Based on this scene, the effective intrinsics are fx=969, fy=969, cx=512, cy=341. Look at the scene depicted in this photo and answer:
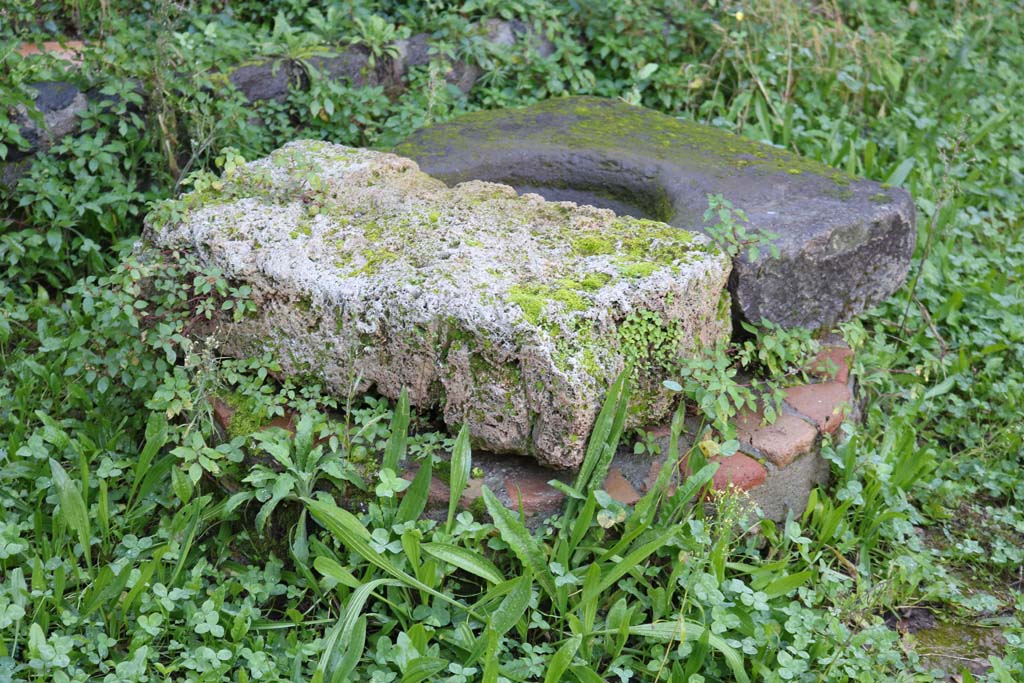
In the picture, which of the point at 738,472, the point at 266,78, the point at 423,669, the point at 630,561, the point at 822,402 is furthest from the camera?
the point at 266,78

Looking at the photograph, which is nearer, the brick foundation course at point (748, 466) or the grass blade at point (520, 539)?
the grass blade at point (520, 539)

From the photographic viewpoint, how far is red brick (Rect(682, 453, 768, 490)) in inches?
119

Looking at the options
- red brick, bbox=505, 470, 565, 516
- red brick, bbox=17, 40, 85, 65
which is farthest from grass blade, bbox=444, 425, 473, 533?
red brick, bbox=17, 40, 85, 65

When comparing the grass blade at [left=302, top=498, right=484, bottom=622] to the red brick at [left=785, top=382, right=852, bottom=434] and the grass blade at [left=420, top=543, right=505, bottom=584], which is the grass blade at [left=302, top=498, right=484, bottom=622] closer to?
the grass blade at [left=420, top=543, right=505, bottom=584]

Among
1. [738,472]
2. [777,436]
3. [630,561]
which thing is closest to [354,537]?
[630,561]

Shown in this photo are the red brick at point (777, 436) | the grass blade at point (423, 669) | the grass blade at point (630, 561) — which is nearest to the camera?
the grass blade at point (423, 669)

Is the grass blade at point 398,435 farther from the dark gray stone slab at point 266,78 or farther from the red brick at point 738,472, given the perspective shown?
the dark gray stone slab at point 266,78

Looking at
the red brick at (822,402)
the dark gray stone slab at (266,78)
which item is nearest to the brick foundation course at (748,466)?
the red brick at (822,402)

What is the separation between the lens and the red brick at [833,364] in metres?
3.38

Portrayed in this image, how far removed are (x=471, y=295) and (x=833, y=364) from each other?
1.37 m

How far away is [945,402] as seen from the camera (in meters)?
3.77

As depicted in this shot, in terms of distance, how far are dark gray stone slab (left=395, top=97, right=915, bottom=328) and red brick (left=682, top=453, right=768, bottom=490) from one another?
0.53m

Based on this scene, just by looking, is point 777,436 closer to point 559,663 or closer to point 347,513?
point 559,663

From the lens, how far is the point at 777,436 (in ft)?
10.3
